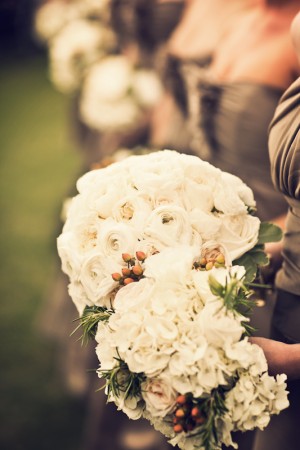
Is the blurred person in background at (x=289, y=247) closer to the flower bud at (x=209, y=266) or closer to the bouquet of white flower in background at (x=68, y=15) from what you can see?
the flower bud at (x=209, y=266)

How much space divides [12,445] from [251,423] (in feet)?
7.72

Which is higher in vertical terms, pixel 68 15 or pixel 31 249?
pixel 68 15

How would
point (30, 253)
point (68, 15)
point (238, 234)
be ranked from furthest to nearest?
point (30, 253)
point (68, 15)
point (238, 234)

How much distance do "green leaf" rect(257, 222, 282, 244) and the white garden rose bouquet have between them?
0.11 metres

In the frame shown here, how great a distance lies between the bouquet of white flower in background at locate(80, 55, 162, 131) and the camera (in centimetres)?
356

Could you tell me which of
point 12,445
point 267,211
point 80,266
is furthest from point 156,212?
point 12,445

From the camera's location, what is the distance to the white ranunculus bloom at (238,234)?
4.53 ft

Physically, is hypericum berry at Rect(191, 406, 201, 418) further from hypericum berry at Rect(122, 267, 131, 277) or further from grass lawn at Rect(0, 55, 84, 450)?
grass lawn at Rect(0, 55, 84, 450)

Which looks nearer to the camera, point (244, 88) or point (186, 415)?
point (186, 415)

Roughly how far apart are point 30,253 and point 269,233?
3999 millimetres

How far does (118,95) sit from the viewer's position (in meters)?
3.56

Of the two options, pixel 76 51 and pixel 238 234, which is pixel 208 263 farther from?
pixel 76 51

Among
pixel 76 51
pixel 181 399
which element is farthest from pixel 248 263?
pixel 76 51

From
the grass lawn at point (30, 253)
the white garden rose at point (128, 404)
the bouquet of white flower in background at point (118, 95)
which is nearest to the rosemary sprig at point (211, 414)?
the white garden rose at point (128, 404)
